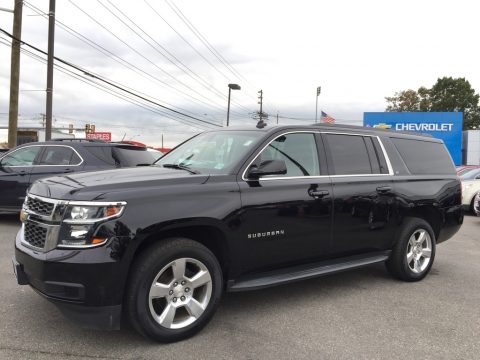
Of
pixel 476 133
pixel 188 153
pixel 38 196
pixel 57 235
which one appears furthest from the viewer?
pixel 476 133

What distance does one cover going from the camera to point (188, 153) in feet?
15.8

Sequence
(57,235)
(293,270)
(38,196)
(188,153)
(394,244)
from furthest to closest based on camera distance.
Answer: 1. (394,244)
2. (188,153)
3. (293,270)
4. (38,196)
5. (57,235)

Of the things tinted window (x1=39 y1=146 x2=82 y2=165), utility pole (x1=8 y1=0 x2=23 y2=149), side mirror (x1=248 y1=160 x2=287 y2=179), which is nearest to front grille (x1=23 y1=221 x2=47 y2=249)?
side mirror (x1=248 y1=160 x2=287 y2=179)

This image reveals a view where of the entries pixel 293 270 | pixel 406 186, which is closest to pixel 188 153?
pixel 293 270

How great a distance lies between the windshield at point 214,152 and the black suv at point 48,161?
4.08 meters

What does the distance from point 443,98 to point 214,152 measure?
223 feet

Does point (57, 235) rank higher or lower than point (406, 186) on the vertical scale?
lower

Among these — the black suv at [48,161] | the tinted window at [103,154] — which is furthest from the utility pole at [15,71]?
the tinted window at [103,154]

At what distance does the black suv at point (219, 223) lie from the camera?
3287 millimetres

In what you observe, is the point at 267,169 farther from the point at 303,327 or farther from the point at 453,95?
the point at 453,95

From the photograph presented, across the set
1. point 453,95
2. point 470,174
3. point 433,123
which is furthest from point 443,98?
point 470,174

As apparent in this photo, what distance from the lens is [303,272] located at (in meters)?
4.44

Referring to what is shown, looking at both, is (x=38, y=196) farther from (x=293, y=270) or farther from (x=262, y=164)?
(x=293, y=270)

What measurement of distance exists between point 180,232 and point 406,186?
303 centimetres
